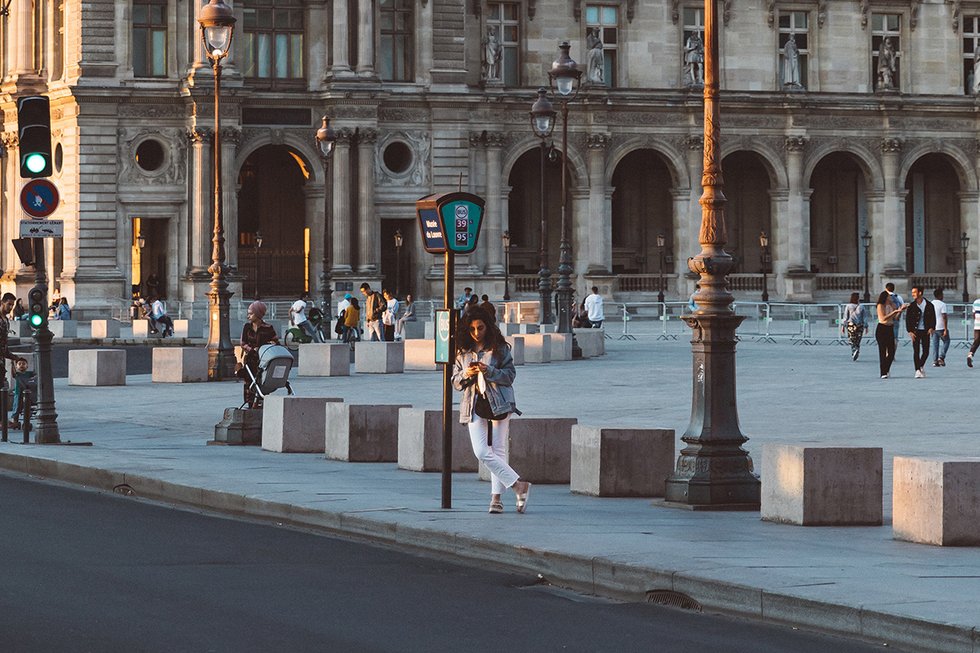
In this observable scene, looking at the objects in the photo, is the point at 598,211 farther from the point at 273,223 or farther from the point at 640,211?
the point at 273,223

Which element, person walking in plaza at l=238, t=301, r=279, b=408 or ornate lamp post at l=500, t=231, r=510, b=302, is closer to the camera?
person walking in plaza at l=238, t=301, r=279, b=408

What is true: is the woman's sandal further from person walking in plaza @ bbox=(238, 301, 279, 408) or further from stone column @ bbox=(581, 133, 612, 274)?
stone column @ bbox=(581, 133, 612, 274)

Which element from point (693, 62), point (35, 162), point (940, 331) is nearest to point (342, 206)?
point (693, 62)

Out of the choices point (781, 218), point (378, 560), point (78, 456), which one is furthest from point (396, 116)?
point (378, 560)

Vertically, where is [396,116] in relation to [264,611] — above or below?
above

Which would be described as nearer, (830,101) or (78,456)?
(78,456)

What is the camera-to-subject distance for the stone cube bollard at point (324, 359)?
41.3m

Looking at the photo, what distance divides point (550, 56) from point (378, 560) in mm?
67452

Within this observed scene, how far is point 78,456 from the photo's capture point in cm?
2283

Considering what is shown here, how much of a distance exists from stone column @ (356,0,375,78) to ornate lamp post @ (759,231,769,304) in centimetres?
1750

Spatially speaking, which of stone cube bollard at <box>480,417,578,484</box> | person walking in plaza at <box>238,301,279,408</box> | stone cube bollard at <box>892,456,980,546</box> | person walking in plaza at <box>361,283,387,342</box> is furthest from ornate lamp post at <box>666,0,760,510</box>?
person walking in plaza at <box>361,283,387,342</box>

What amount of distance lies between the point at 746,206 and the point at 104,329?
34.0m

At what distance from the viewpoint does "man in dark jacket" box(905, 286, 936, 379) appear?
39.5 metres

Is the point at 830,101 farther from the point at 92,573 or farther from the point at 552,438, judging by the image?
the point at 92,573
